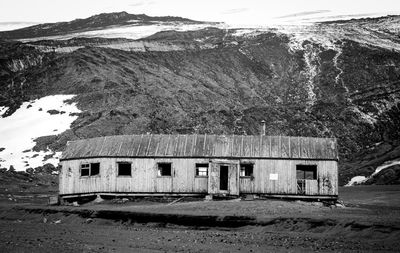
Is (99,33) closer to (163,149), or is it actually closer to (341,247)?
(163,149)

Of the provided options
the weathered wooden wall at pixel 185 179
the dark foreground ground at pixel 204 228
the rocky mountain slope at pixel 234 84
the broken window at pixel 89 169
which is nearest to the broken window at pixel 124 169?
the weathered wooden wall at pixel 185 179

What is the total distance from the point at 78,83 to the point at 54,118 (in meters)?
11.5

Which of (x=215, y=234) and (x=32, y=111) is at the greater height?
(x=32, y=111)

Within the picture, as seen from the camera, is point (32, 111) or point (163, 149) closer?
point (163, 149)

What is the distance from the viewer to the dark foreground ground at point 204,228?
26.5m

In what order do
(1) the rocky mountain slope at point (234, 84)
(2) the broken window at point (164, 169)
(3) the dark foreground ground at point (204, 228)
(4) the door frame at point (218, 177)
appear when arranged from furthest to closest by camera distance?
(1) the rocky mountain slope at point (234, 84) < (2) the broken window at point (164, 169) < (4) the door frame at point (218, 177) < (3) the dark foreground ground at point (204, 228)

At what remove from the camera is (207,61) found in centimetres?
11538

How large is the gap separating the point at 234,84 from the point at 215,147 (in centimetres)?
6147

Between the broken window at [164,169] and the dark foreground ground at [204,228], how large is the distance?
102 inches

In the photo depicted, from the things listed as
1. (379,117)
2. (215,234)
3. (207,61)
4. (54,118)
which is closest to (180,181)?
(215,234)

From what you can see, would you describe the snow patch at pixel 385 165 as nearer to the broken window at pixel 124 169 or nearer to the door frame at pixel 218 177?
the door frame at pixel 218 177

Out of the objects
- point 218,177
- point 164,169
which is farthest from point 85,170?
point 218,177

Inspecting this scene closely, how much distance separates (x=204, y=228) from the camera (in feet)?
107

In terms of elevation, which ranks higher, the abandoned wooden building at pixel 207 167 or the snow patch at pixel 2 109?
the snow patch at pixel 2 109
